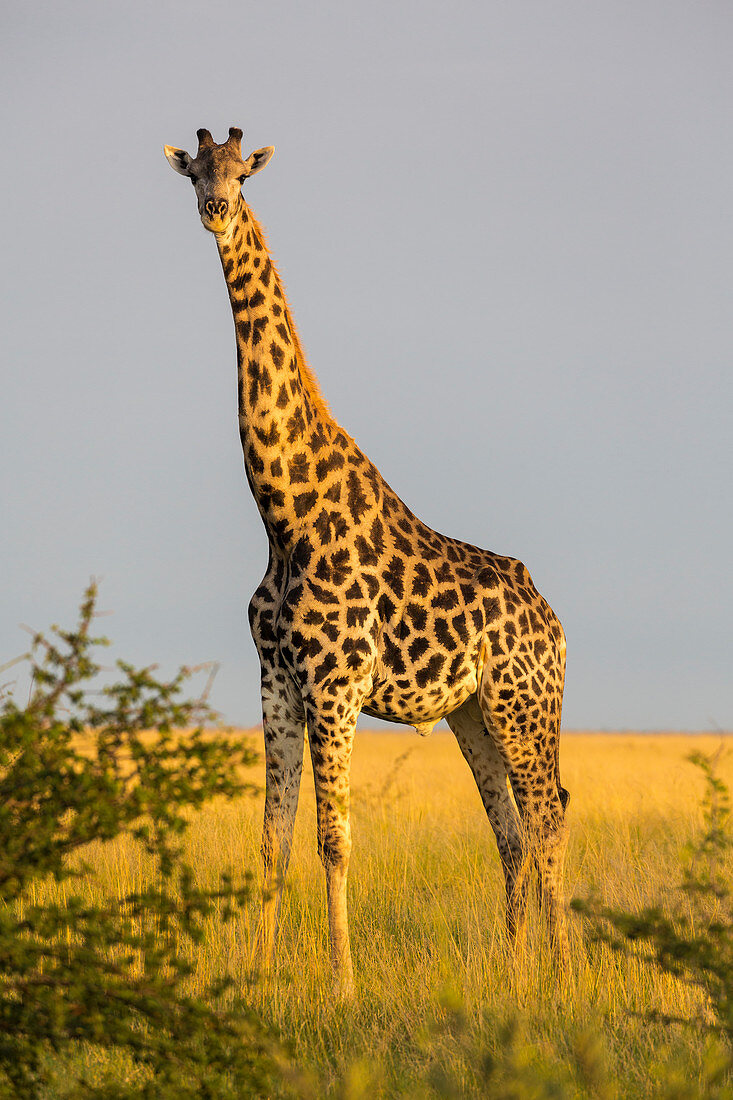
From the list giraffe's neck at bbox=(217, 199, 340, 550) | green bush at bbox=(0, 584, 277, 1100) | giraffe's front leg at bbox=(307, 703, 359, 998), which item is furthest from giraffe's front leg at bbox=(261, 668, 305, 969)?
green bush at bbox=(0, 584, 277, 1100)

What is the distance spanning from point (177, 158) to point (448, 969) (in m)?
5.61

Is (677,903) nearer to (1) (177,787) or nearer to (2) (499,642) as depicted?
(2) (499,642)

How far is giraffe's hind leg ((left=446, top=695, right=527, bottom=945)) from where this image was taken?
8.16 m

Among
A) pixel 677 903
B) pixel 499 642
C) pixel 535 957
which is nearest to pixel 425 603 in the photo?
pixel 499 642

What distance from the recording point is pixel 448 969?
21.0 ft

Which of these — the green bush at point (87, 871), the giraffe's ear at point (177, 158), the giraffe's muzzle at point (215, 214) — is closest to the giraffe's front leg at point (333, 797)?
the green bush at point (87, 871)

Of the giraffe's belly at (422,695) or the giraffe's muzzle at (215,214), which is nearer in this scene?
the giraffe's muzzle at (215,214)

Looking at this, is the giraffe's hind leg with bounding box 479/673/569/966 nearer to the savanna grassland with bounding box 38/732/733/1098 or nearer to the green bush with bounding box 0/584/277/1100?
the savanna grassland with bounding box 38/732/733/1098

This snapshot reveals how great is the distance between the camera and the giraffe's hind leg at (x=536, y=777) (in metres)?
7.83

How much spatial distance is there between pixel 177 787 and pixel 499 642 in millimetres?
4247

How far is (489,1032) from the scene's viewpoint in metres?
5.48

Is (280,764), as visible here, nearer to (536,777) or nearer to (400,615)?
(400,615)

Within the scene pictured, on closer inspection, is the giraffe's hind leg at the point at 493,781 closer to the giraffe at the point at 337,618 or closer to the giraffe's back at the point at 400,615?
the giraffe at the point at 337,618

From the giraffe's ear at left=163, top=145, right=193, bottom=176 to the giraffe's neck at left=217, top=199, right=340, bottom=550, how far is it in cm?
48
